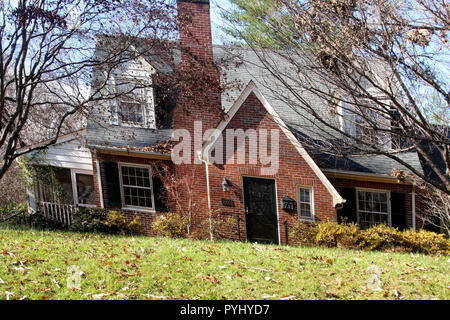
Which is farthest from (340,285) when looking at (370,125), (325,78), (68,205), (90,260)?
(68,205)

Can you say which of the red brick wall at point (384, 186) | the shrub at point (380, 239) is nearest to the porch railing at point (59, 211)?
the red brick wall at point (384, 186)

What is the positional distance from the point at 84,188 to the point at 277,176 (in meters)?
6.39

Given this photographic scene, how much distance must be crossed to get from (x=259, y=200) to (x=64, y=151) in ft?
21.6

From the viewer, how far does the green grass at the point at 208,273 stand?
6492 millimetres

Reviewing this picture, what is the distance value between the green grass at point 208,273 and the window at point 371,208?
9.61 ft

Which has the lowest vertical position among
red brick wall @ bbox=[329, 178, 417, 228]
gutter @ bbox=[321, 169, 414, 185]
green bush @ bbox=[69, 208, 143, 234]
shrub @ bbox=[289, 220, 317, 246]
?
shrub @ bbox=[289, 220, 317, 246]

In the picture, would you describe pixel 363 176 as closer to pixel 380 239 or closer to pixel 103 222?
pixel 380 239

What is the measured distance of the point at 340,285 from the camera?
6746 millimetres

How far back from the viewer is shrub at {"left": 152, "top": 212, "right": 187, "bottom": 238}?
1209 centimetres

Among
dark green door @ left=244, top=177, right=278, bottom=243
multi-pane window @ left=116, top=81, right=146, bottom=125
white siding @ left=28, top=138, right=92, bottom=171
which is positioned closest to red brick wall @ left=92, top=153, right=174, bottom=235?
white siding @ left=28, top=138, right=92, bottom=171

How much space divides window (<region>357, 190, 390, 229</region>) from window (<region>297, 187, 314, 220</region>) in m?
1.55

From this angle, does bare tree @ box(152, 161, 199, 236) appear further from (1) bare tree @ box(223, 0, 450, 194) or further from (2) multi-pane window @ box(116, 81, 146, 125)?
(1) bare tree @ box(223, 0, 450, 194)

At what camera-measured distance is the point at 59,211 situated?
13.4m

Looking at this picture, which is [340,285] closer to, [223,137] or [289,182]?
[289,182]
